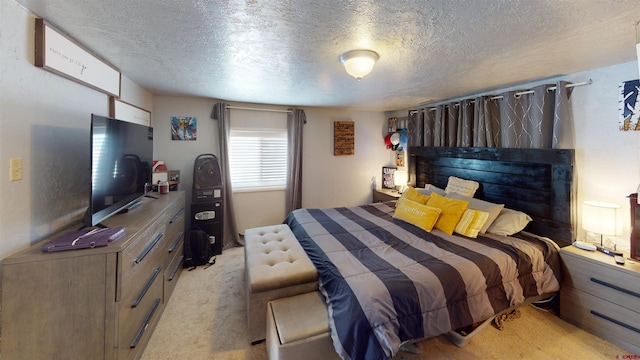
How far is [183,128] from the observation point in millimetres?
3389

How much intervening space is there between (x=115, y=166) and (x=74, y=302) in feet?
3.12

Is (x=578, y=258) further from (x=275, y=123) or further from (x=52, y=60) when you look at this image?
(x=52, y=60)

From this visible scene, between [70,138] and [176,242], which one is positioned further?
[176,242]

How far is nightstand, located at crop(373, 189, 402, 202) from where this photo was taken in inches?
154

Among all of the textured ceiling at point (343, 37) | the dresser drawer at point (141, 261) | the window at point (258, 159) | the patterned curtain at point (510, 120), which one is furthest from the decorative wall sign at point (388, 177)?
the dresser drawer at point (141, 261)

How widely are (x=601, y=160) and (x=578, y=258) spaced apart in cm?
93

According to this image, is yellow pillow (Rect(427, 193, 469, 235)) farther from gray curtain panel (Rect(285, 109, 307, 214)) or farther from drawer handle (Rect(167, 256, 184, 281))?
drawer handle (Rect(167, 256, 184, 281))

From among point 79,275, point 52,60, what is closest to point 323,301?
point 79,275

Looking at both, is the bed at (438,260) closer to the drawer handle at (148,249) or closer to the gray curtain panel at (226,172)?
the gray curtain panel at (226,172)

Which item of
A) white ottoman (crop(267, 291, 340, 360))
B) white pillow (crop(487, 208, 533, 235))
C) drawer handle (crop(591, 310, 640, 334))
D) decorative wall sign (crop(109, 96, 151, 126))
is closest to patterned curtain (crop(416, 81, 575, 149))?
white pillow (crop(487, 208, 533, 235))

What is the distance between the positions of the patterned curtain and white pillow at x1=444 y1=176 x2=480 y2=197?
1.54ft

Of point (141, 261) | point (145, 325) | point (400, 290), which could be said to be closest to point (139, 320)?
point (145, 325)

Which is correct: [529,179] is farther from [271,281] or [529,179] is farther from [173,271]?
[173,271]

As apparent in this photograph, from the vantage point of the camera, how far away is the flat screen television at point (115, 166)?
1.53 meters
